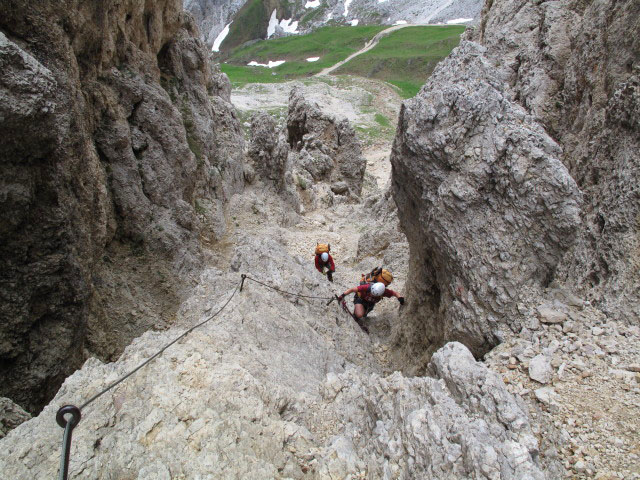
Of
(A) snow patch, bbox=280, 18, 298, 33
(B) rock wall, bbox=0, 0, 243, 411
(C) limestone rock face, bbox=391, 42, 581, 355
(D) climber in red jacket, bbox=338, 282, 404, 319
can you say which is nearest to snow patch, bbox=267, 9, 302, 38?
(A) snow patch, bbox=280, 18, 298, 33

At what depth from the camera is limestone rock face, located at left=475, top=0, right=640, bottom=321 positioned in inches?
243

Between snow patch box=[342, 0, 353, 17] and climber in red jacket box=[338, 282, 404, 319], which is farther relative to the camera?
snow patch box=[342, 0, 353, 17]

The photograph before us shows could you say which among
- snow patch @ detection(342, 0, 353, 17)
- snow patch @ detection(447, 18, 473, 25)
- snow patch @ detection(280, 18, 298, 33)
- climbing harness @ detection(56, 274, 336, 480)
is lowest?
climbing harness @ detection(56, 274, 336, 480)

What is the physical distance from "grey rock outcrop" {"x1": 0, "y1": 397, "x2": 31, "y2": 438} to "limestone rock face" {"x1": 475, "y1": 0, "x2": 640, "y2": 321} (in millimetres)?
8547

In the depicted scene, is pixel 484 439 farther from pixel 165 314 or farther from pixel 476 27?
pixel 476 27

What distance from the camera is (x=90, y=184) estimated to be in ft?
28.5

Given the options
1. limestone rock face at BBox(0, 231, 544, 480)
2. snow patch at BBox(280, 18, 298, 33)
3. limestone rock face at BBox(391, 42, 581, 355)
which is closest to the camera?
limestone rock face at BBox(0, 231, 544, 480)

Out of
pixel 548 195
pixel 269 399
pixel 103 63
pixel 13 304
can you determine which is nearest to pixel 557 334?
pixel 548 195

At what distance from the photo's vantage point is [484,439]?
408cm

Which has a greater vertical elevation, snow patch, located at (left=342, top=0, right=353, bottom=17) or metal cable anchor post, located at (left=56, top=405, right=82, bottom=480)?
snow patch, located at (left=342, top=0, right=353, bottom=17)

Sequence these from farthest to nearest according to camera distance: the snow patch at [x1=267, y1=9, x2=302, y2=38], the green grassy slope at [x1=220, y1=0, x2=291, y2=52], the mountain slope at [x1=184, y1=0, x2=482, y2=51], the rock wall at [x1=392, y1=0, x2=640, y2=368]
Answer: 1. the snow patch at [x1=267, y1=9, x2=302, y2=38]
2. the mountain slope at [x1=184, y1=0, x2=482, y2=51]
3. the green grassy slope at [x1=220, y1=0, x2=291, y2=52]
4. the rock wall at [x1=392, y1=0, x2=640, y2=368]

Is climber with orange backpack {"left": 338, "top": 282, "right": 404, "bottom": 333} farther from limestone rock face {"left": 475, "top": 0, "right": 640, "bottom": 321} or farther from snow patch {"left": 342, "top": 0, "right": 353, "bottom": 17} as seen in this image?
snow patch {"left": 342, "top": 0, "right": 353, "bottom": 17}

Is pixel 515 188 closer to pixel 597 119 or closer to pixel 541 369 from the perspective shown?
pixel 597 119

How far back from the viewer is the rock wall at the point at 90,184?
6.18 meters
